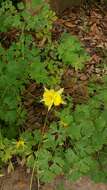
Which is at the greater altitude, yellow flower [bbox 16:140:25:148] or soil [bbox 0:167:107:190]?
yellow flower [bbox 16:140:25:148]

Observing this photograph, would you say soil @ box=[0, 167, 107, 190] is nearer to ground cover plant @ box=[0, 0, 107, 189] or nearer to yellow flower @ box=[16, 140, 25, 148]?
ground cover plant @ box=[0, 0, 107, 189]

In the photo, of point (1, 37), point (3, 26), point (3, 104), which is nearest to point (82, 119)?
point (3, 104)

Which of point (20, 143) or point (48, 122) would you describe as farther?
point (48, 122)

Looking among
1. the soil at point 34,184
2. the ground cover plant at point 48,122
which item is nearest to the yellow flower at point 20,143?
the ground cover plant at point 48,122

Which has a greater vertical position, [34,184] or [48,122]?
[48,122]

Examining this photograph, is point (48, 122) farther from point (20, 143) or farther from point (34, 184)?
point (20, 143)

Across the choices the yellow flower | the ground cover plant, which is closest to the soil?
the ground cover plant

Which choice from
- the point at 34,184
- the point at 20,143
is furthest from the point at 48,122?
the point at 20,143

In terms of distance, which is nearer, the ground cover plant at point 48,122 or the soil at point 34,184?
the ground cover plant at point 48,122

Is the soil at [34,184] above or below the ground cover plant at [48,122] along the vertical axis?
below

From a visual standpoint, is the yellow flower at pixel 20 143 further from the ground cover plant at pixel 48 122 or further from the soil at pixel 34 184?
the soil at pixel 34 184

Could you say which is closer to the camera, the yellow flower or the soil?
the yellow flower

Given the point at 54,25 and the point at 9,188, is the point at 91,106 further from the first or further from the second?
the point at 54,25
